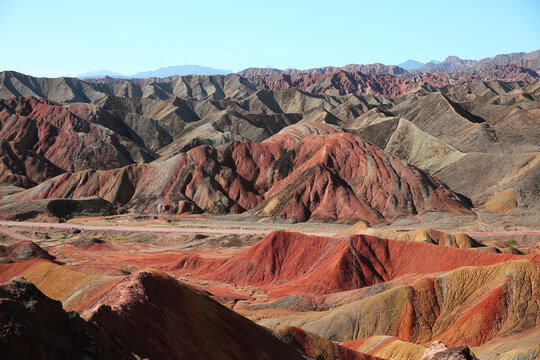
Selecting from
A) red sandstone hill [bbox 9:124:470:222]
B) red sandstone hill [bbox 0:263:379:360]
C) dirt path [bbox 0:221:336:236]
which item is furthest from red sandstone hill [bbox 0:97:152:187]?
red sandstone hill [bbox 0:263:379:360]

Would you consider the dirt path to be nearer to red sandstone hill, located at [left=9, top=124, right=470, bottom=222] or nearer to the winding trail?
the winding trail

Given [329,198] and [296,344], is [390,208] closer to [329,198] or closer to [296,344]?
[329,198]

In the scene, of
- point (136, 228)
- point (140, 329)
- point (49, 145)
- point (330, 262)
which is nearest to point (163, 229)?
point (136, 228)

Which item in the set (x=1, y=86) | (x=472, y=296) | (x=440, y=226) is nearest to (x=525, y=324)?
(x=472, y=296)

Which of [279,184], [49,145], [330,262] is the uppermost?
[49,145]

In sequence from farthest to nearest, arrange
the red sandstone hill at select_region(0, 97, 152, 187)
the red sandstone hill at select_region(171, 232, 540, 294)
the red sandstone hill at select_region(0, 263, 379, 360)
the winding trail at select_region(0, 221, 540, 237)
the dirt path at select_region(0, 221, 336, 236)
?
the red sandstone hill at select_region(0, 97, 152, 187)
the dirt path at select_region(0, 221, 336, 236)
the winding trail at select_region(0, 221, 540, 237)
the red sandstone hill at select_region(171, 232, 540, 294)
the red sandstone hill at select_region(0, 263, 379, 360)

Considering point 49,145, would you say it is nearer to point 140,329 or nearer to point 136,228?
point 136,228

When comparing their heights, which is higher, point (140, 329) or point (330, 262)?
point (140, 329)

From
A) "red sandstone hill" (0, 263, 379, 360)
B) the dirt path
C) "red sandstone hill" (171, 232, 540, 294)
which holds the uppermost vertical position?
"red sandstone hill" (0, 263, 379, 360)
